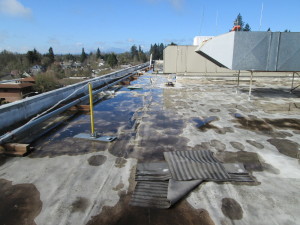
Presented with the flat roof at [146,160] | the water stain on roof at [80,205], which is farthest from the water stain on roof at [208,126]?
the water stain on roof at [80,205]

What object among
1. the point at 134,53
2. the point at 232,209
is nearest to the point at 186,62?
the point at 232,209

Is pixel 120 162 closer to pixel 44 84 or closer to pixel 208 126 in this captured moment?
pixel 208 126

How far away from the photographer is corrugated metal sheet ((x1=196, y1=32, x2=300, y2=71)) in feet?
33.0

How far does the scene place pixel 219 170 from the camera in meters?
4.09

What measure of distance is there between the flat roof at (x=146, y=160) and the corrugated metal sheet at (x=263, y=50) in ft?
11.0

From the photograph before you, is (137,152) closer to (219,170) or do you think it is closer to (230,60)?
(219,170)

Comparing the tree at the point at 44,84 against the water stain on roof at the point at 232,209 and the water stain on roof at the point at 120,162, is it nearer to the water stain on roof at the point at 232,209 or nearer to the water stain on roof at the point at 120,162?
the water stain on roof at the point at 120,162

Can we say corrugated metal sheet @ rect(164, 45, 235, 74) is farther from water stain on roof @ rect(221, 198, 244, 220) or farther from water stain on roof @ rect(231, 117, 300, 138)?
water stain on roof @ rect(221, 198, 244, 220)

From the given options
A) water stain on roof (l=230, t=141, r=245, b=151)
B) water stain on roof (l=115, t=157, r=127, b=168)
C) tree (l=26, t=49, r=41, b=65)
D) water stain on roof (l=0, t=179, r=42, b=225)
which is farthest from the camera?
tree (l=26, t=49, r=41, b=65)

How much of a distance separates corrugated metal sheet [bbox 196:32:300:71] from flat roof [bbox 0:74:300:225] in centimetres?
335

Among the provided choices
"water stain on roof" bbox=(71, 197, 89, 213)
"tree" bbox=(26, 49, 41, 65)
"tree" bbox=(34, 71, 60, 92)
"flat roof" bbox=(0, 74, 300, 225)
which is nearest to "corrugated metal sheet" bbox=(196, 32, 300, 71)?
"flat roof" bbox=(0, 74, 300, 225)

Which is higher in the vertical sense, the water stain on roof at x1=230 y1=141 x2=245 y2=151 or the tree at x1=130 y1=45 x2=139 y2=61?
the tree at x1=130 y1=45 x2=139 y2=61

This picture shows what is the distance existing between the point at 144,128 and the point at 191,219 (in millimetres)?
4012

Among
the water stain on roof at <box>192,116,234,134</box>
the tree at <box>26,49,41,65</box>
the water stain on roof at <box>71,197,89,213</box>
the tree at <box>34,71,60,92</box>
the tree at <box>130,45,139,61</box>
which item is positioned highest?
the tree at <box>130,45,139,61</box>
